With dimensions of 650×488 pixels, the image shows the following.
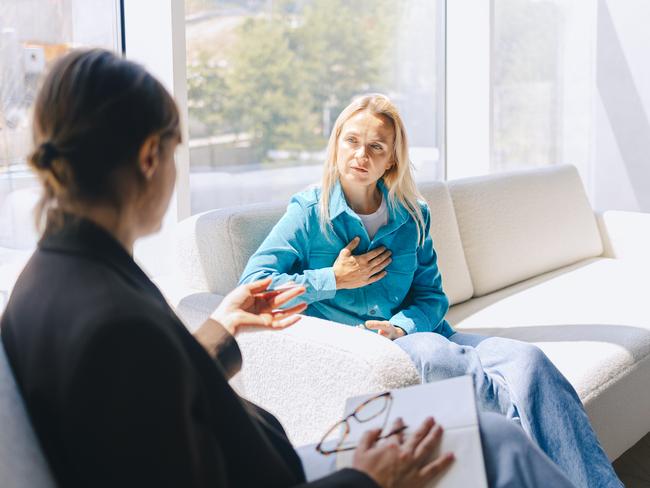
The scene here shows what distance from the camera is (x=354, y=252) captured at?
222 centimetres

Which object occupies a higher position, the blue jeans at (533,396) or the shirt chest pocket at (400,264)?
the shirt chest pocket at (400,264)

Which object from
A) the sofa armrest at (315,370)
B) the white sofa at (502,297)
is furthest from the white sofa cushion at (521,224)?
the sofa armrest at (315,370)

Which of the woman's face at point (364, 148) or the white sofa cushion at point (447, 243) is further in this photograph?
the white sofa cushion at point (447, 243)

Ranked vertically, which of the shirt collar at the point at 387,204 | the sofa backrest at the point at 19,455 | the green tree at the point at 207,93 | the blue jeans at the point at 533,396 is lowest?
the blue jeans at the point at 533,396

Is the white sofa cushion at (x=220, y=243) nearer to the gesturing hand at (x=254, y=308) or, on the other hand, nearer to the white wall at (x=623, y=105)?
the gesturing hand at (x=254, y=308)

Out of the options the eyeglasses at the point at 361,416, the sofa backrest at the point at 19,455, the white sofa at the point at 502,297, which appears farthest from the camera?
the white sofa at the point at 502,297

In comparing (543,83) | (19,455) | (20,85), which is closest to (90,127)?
(19,455)

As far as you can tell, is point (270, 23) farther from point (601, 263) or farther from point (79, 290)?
point (79, 290)

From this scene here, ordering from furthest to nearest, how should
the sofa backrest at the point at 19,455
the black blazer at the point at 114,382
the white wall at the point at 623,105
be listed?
the white wall at the point at 623,105 → the sofa backrest at the point at 19,455 → the black blazer at the point at 114,382

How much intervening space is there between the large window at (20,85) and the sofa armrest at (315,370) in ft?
2.91

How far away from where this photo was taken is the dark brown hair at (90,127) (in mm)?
954

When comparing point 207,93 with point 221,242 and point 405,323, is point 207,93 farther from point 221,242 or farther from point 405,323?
point 405,323

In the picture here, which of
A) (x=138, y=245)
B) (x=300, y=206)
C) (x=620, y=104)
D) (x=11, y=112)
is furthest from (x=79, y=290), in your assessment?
(x=620, y=104)

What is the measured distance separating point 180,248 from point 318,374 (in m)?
0.71
